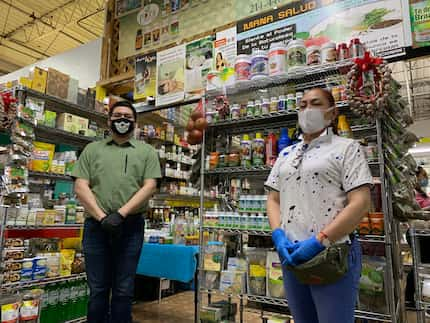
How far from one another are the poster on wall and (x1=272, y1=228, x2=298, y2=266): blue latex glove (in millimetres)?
4560

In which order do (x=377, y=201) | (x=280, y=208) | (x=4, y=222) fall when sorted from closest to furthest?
1. (x=280, y=208)
2. (x=377, y=201)
3. (x=4, y=222)

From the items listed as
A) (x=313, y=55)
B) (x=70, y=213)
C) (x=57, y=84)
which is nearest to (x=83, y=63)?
(x=57, y=84)

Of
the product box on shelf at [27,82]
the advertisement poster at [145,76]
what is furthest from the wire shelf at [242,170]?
the advertisement poster at [145,76]

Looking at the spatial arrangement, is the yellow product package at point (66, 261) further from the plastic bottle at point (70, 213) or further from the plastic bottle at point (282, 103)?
the plastic bottle at point (282, 103)

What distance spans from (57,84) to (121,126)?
156 cm

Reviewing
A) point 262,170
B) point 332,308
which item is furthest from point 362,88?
point 332,308

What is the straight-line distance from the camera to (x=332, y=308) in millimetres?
1445

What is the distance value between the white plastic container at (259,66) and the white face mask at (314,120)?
121cm

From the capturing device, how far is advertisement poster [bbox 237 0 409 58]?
304cm

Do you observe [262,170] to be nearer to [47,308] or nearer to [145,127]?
[47,308]

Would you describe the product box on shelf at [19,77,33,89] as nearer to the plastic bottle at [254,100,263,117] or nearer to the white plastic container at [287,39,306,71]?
the plastic bottle at [254,100,263,117]

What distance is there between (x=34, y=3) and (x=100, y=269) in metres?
8.44

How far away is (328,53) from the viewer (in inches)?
102

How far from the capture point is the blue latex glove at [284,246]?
4.92 ft
